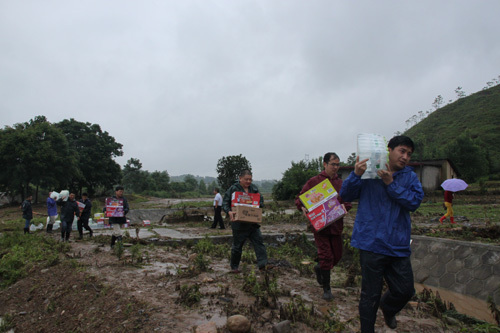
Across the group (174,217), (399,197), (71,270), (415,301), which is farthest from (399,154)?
(174,217)

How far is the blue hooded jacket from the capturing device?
2443mm

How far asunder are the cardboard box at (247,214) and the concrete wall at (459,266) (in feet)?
13.0

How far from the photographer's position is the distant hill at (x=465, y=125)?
55281mm

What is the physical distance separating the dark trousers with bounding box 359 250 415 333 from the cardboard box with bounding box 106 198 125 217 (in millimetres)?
6153

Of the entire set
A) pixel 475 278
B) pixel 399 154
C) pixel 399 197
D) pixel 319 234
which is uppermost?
pixel 399 154

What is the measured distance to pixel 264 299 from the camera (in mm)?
3496

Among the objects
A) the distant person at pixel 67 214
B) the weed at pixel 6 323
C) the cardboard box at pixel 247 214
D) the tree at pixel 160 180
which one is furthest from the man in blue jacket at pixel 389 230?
the tree at pixel 160 180

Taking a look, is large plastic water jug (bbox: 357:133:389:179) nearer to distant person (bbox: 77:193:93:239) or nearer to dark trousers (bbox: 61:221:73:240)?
dark trousers (bbox: 61:221:73:240)

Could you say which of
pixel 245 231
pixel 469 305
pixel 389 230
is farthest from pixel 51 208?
pixel 469 305

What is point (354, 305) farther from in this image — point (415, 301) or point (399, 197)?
point (399, 197)

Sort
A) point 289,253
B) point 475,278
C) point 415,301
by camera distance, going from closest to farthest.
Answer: point 415,301 < point 475,278 < point 289,253

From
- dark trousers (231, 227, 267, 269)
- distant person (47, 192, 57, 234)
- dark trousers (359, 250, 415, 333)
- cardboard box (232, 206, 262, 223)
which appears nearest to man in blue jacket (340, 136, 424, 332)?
dark trousers (359, 250, 415, 333)

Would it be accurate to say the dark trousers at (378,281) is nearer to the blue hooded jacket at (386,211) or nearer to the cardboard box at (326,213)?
the blue hooded jacket at (386,211)

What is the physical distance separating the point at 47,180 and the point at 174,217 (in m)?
22.9
